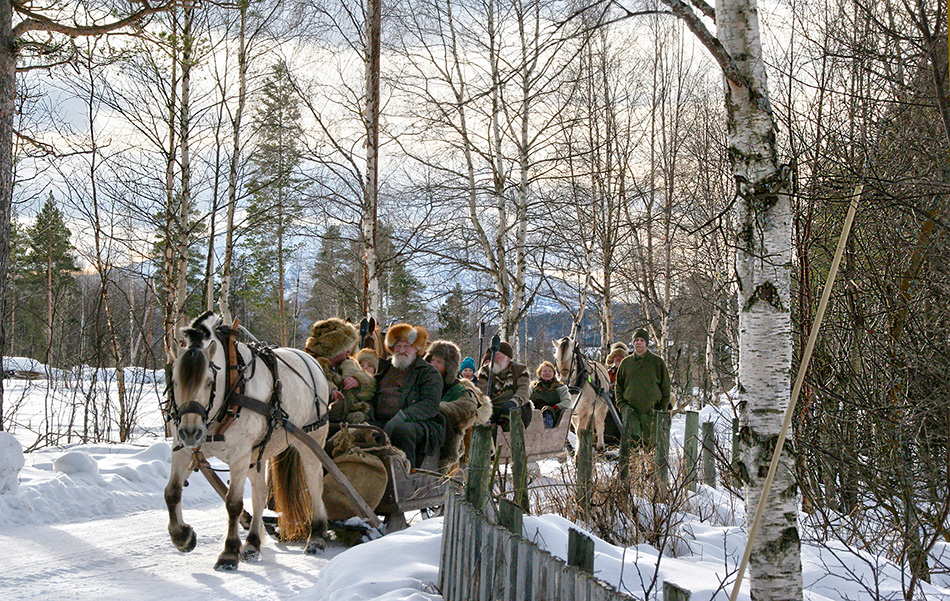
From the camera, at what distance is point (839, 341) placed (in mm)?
5898

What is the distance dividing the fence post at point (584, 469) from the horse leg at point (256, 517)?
8.27 feet

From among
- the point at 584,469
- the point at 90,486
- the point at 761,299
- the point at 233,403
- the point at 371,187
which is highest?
the point at 371,187

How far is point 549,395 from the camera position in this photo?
420 inches

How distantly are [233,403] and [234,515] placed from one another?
820 mm

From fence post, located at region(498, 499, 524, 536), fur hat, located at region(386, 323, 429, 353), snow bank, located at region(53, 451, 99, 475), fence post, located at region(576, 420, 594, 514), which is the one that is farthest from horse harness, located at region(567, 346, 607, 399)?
fence post, located at region(498, 499, 524, 536)

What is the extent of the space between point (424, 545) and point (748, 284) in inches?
106

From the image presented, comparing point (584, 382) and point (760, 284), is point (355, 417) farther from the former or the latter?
point (584, 382)

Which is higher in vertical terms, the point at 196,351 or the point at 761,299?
the point at 761,299

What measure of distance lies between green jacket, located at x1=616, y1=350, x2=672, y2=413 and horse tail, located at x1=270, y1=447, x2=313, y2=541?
555 cm

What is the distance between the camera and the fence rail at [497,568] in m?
2.73

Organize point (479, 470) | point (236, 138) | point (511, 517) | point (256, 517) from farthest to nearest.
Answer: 1. point (236, 138)
2. point (256, 517)
3. point (479, 470)
4. point (511, 517)

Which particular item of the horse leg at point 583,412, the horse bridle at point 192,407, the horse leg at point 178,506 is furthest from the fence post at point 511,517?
the horse leg at point 583,412

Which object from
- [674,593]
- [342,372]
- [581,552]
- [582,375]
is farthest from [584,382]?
[674,593]

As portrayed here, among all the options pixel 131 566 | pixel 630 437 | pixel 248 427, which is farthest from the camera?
pixel 630 437
